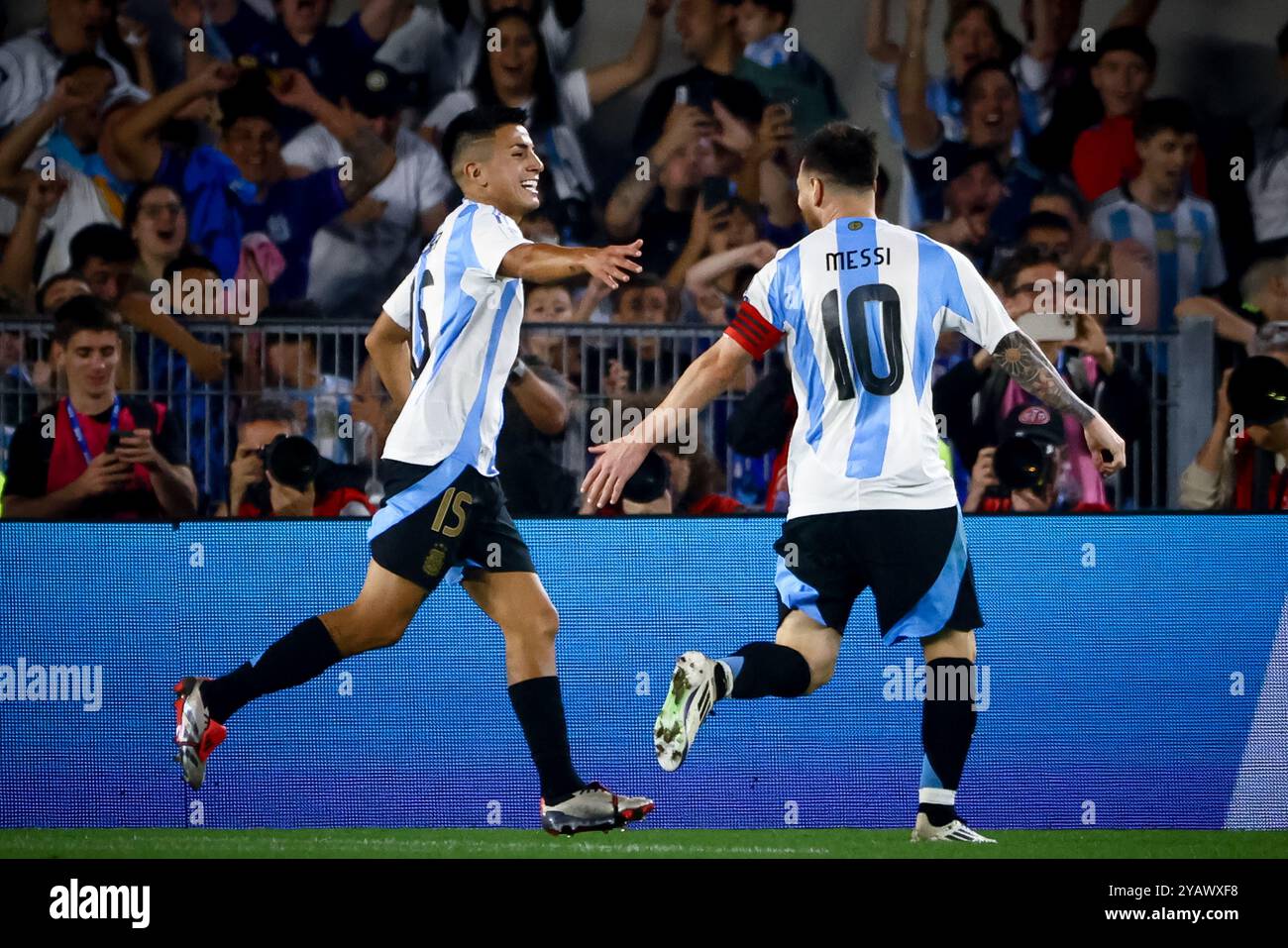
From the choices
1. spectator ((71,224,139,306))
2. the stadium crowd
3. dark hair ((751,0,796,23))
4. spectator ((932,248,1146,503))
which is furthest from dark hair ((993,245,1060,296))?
spectator ((71,224,139,306))

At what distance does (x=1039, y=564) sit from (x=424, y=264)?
2676 millimetres

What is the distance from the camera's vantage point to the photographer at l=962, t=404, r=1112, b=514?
7809 millimetres

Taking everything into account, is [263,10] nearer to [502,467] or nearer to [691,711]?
[502,467]

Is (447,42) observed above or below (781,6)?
below

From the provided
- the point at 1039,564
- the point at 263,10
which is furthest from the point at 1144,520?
the point at 263,10

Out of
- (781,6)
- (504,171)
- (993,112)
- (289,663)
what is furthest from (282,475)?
(993,112)

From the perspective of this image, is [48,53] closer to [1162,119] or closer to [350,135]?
[350,135]

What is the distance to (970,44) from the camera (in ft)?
31.0

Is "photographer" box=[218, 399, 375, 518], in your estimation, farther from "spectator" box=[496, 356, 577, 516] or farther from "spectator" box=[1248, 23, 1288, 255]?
"spectator" box=[1248, 23, 1288, 255]

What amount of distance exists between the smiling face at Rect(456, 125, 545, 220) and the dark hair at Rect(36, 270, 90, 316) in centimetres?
269

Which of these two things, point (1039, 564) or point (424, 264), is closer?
point (424, 264)

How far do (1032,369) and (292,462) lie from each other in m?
3.21

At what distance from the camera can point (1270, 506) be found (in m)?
7.78

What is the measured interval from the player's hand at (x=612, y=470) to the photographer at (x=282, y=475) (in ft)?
7.89
